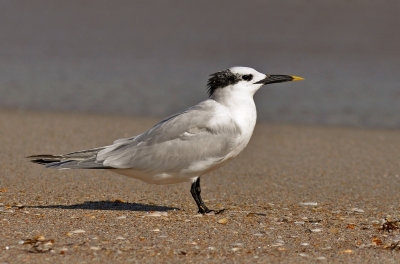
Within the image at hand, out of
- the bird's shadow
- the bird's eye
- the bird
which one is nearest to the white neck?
the bird

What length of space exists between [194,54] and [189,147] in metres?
9.74

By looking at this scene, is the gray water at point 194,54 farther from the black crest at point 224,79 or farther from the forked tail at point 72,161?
the forked tail at point 72,161

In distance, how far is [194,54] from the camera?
47.4 ft

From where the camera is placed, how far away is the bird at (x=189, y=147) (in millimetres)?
4828

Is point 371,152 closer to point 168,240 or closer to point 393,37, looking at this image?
point 168,240

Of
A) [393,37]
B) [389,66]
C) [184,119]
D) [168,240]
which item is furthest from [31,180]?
[393,37]

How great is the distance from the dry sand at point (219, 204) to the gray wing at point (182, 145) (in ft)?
1.22

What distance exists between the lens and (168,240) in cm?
413

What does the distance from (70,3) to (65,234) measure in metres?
14.8

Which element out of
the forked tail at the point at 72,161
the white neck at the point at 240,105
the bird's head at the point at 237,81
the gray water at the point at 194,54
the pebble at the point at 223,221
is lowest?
the pebble at the point at 223,221

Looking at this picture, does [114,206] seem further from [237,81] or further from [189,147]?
[237,81]

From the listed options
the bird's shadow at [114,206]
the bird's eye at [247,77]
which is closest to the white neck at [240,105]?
the bird's eye at [247,77]

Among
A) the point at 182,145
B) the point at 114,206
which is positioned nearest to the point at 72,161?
the point at 114,206

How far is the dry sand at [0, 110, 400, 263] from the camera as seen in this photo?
3.92 metres
